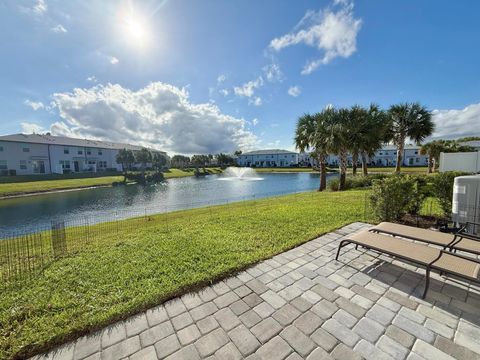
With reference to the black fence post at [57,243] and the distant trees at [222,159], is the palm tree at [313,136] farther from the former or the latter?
the distant trees at [222,159]

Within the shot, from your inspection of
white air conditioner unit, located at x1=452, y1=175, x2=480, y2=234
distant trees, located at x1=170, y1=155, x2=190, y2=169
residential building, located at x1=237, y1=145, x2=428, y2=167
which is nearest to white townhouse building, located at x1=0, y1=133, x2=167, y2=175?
distant trees, located at x1=170, y1=155, x2=190, y2=169

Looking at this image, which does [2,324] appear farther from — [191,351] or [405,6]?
[405,6]

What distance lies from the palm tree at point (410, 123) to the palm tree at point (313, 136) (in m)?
7.91

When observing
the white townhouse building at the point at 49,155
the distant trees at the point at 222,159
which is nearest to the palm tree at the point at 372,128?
the white townhouse building at the point at 49,155

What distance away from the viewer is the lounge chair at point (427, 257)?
88.3 inches

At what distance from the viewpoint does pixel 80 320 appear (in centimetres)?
230

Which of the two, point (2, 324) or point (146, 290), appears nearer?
point (2, 324)

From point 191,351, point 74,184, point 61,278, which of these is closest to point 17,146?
point 74,184

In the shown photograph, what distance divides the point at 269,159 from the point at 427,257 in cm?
8359

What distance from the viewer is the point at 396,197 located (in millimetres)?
5441

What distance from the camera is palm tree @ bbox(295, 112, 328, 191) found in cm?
1625

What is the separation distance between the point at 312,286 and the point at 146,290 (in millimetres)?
2192

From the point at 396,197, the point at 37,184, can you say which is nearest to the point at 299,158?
the point at 37,184

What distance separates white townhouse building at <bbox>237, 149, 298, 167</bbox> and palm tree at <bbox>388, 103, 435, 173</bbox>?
2352 inches
